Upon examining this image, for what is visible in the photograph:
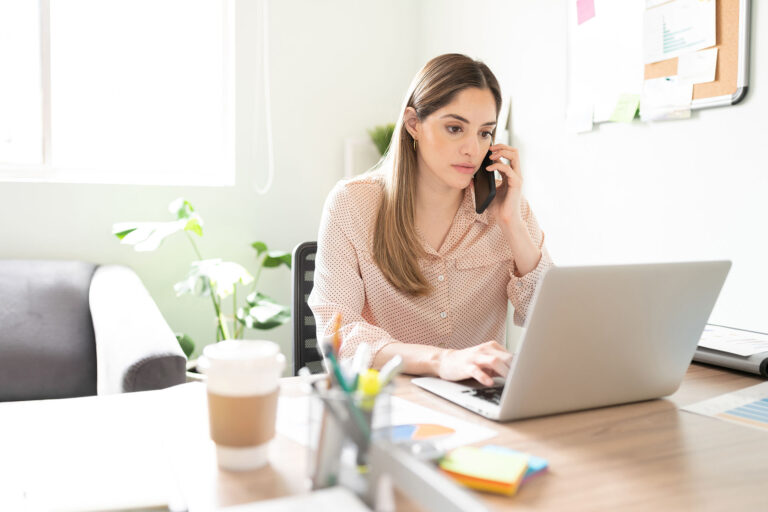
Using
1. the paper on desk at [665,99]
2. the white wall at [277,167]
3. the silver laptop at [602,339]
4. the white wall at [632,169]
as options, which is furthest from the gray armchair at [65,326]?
the paper on desk at [665,99]

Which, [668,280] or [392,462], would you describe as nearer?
[392,462]

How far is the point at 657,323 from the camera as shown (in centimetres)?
90

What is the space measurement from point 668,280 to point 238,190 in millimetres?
2171

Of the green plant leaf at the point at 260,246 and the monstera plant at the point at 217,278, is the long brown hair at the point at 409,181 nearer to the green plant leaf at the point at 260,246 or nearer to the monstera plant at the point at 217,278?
the monstera plant at the point at 217,278

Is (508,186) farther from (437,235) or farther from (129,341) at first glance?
(129,341)

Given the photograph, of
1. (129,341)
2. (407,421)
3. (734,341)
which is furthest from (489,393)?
(129,341)

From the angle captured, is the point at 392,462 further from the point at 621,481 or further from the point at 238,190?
the point at 238,190

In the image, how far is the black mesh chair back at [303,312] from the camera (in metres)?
1.62

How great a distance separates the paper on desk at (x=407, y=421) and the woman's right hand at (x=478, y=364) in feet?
0.39

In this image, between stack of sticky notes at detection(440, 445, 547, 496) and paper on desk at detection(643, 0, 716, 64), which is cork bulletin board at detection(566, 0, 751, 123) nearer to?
paper on desk at detection(643, 0, 716, 64)

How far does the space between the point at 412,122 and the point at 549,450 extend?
0.98m

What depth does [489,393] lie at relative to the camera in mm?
946

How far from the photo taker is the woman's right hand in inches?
38.5

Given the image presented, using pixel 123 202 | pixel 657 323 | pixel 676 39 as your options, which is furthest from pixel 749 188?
pixel 123 202
